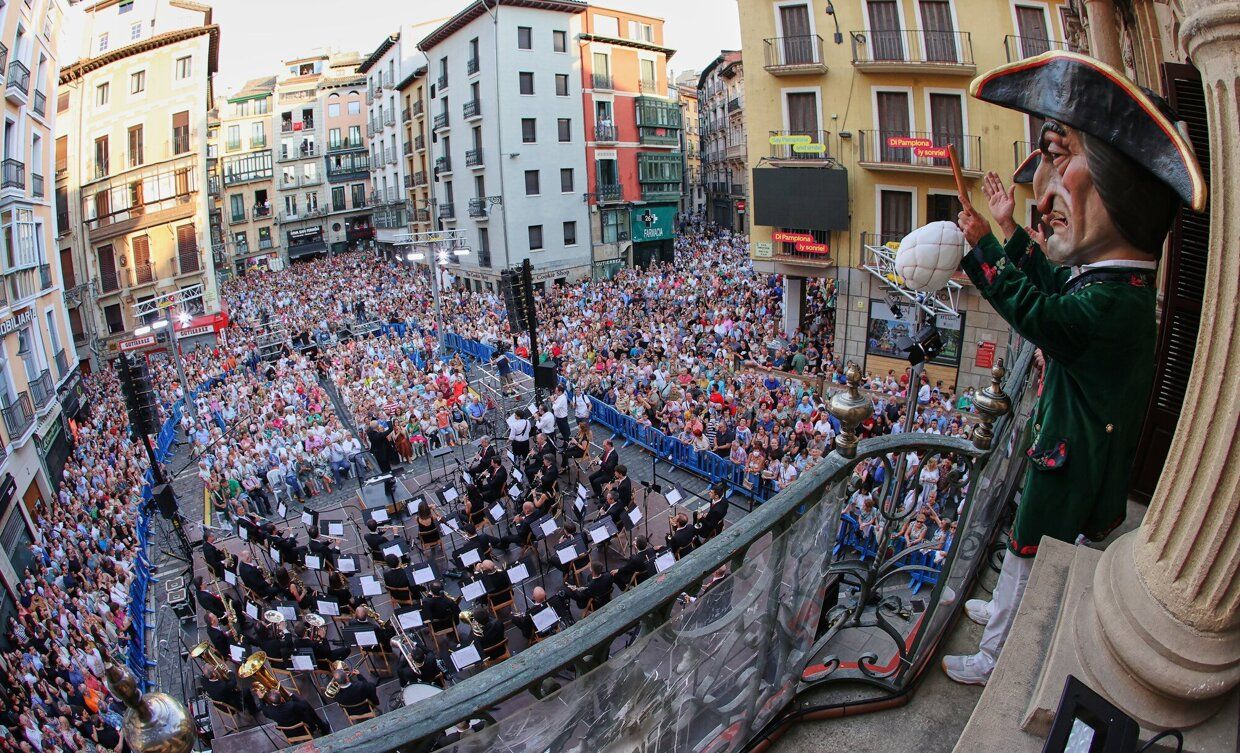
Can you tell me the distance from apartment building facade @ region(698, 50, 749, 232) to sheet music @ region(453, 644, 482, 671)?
53.6 meters

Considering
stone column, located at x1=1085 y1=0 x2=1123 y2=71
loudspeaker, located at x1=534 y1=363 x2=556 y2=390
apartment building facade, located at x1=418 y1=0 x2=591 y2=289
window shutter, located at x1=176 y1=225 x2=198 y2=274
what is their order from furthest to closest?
apartment building facade, located at x1=418 y1=0 x2=591 y2=289 → window shutter, located at x1=176 y1=225 x2=198 y2=274 → loudspeaker, located at x1=534 y1=363 x2=556 y2=390 → stone column, located at x1=1085 y1=0 x2=1123 y2=71

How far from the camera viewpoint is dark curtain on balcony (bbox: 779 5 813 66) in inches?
861

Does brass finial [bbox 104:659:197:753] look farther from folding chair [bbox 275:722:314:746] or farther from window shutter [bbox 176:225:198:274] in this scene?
window shutter [bbox 176:225:198:274]

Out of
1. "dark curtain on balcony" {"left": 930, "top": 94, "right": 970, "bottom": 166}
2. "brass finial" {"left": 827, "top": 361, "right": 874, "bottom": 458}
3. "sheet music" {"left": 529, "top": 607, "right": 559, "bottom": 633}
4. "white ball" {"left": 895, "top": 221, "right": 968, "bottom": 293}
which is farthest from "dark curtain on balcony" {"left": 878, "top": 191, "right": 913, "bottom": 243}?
"brass finial" {"left": 827, "top": 361, "right": 874, "bottom": 458}

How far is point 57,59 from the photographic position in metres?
26.8

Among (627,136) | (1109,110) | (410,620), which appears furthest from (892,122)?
(627,136)

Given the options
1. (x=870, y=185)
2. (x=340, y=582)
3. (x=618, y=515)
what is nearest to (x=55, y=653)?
(x=340, y=582)

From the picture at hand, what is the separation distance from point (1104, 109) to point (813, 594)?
7.15 feet

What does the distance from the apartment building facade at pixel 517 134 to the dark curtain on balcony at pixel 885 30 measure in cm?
2226

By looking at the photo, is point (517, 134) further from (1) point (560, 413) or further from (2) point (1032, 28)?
(2) point (1032, 28)

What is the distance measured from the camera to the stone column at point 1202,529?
6.47 feet

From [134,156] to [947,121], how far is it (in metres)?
38.6

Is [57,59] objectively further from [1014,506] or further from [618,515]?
[1014,506]

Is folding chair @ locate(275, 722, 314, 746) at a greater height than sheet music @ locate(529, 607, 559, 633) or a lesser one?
lesser
